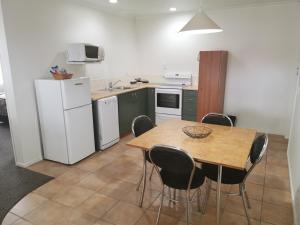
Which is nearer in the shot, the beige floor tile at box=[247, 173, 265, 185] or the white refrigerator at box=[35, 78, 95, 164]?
the beige floor tile at box=[247, 173, 265, 185]

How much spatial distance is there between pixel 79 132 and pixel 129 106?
1.41 m

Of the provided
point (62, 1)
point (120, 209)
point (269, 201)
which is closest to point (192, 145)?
point (120, 209)

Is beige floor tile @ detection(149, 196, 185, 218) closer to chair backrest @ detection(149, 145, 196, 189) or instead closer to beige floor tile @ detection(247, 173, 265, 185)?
chair backrest @ detection(149, 145, 196, 189)

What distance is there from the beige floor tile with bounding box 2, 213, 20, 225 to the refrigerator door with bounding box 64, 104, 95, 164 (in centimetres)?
109

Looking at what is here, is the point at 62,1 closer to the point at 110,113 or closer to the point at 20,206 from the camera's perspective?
the point at 110,113

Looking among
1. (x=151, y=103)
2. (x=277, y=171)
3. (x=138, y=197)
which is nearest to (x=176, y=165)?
(x=138, y=197)

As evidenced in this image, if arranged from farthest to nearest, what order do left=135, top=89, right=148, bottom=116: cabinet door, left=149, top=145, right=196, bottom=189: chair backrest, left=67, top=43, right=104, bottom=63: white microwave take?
left=135, top=89, right=148, bottom=116: cabinet door
left=67, top=43, right=104, bottom=63: white microwave
left=149, top=145, right=196, bottom=189: chair backrest

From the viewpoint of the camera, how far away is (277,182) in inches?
110

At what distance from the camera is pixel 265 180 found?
2846mm

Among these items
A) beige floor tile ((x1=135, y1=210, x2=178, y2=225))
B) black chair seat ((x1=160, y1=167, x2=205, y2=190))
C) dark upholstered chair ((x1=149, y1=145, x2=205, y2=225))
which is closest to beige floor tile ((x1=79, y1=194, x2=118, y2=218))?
beige floor tile ((x1=135, y1=210, x2=178, y2=225))

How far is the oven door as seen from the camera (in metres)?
4.64

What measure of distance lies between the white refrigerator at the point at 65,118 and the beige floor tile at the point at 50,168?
8 centimetres

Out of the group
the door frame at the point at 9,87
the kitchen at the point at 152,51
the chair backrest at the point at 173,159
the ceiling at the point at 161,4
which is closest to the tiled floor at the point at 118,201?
the door frame at the point at 9,87

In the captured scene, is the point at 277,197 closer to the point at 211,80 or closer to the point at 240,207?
the point at 240,207
